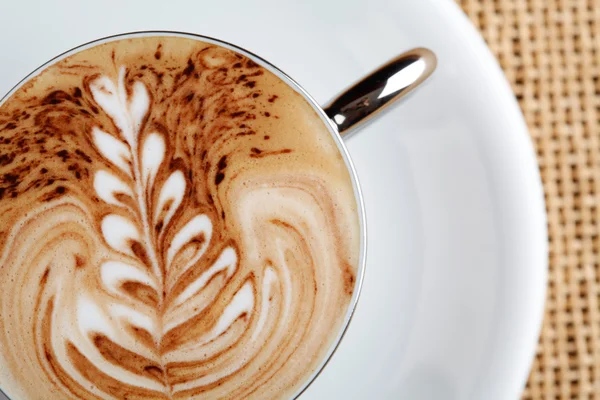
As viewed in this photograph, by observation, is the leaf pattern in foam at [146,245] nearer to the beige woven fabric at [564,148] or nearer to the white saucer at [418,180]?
the white saucer at [418,180]

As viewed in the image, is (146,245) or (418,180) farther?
(418,180)

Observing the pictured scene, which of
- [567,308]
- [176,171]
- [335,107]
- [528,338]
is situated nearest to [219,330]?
[176,171]

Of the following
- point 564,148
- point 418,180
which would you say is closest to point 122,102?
point 418,180

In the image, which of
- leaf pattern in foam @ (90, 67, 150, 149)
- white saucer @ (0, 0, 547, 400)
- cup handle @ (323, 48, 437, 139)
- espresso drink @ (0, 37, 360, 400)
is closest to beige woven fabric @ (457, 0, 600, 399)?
white saucer @ (0, 0, 547, 400)

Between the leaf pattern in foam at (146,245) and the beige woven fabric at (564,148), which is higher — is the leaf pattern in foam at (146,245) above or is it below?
above

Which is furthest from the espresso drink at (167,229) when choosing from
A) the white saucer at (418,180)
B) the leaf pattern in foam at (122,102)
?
the white saucer at (418,180)

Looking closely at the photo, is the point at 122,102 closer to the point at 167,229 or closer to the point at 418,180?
the point at 167,229
